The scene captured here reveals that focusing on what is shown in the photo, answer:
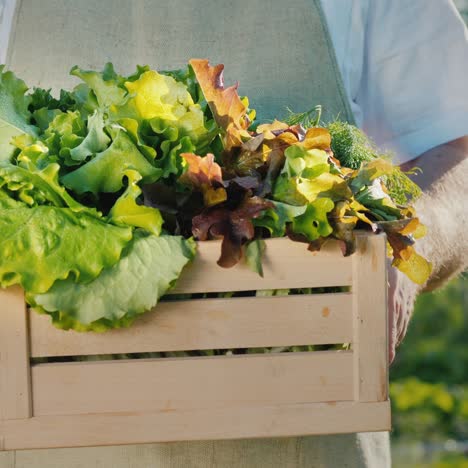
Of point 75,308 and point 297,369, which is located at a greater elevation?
point 75,308

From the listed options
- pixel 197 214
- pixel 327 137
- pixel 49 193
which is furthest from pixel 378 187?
pixel 49 193

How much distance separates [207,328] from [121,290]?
0.14m

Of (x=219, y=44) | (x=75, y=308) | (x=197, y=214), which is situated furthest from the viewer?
(x=219, y=44)

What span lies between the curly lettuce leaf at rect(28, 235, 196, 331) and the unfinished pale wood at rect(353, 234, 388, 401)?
0.81 feet

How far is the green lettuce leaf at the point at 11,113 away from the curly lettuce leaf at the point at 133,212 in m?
0.20

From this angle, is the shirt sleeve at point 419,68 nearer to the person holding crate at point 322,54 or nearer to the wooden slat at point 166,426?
the person holding crate at point 322,54

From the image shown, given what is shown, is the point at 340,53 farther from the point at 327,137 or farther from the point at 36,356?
the point at 36,356

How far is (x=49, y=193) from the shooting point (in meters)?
1.18

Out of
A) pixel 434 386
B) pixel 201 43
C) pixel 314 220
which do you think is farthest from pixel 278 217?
pixel 434 386

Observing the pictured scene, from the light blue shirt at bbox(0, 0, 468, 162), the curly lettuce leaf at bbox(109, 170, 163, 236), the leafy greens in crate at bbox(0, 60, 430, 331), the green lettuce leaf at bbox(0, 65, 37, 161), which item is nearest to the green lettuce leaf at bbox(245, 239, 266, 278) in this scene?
the leafy greens in crate at bbox(0, 60, 430, 331)

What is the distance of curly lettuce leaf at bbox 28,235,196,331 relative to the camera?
44.7 inches

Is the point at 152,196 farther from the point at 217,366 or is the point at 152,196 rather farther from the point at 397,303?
the point at 397,303

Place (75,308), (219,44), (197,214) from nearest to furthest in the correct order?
(75,308) → (197,214) → (219,44)

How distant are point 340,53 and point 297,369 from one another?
2.90ft
